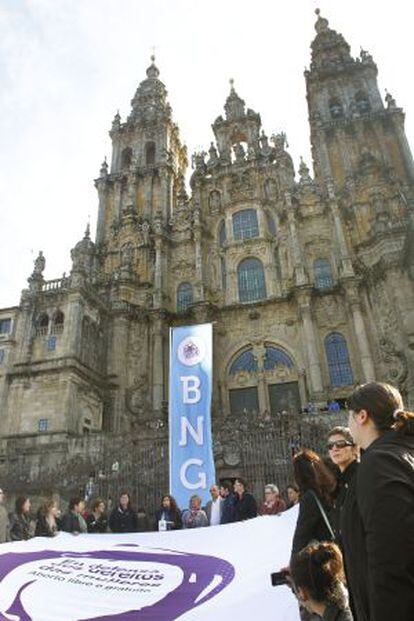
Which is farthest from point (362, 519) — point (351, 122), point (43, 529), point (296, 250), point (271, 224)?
point (351, 122)

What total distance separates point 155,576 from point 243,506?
3.00 meters

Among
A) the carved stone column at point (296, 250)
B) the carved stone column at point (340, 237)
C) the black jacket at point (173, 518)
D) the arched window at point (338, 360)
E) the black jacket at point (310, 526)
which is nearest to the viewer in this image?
the black jacket at point (310, 526)

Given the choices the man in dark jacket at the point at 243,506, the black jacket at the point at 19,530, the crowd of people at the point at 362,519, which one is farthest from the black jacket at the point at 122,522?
the crowd of people at the point at 362,519

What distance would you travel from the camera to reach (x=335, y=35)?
140 ft

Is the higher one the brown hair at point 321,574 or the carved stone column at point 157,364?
the carved stone column at point 157,364

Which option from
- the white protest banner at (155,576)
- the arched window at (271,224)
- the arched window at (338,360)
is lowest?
the white protest banner at (155,576)

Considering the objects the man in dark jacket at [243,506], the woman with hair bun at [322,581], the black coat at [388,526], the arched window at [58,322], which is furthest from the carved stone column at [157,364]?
the black coat at [388,526]

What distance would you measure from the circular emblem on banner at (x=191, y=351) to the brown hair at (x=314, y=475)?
1045 cm

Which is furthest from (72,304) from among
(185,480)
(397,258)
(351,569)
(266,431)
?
(351,569)

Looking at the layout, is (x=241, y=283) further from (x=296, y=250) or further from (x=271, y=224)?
(x=271, y=224)

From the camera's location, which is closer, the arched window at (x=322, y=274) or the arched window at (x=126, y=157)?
the arched window at (x=322, y=274)

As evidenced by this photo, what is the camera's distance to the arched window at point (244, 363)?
28953 mm

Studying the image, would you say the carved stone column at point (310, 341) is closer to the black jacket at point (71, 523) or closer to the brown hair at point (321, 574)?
the black jacket at point (71, 523)

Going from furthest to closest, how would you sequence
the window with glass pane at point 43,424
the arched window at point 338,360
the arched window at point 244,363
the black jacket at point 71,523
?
the arched window at point 244,363 < the arched window at point 338,360 < the window with glass pane at point 43,424 < the black jacket at point 71,523
